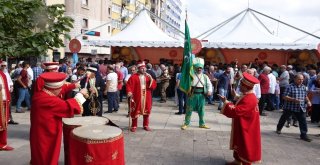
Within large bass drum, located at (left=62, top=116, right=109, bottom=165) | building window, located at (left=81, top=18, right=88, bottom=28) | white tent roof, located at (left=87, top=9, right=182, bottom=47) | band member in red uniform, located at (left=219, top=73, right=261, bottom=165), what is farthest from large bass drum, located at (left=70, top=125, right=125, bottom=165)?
building window, located at (left=81, top=18, right=88, bottom=28)

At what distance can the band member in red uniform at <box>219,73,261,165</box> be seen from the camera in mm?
5945

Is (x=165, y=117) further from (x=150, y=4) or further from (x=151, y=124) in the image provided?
(x=150, y=4)

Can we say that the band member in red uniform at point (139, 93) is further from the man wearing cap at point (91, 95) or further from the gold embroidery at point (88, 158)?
the gold embroidery at point (88, 158)

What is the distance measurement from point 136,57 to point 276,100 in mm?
9374

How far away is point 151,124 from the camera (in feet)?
33.5

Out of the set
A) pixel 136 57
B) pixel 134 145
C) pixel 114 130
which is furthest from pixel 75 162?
pixel 136 57

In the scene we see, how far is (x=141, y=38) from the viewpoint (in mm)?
17703

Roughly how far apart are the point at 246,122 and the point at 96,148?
2809 mm

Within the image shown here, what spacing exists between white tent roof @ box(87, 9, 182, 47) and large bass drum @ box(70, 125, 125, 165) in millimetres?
12671

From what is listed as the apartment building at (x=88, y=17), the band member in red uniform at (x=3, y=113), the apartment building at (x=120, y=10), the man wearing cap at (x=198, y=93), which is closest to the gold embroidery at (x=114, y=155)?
the band member in red uniform at (x=3, y=113)

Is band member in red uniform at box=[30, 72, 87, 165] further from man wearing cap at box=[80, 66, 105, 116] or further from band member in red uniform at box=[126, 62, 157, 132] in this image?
band member in red uniform at box=[126, 62, 157, 132]

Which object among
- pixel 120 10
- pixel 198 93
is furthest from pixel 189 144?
pixel 120 10

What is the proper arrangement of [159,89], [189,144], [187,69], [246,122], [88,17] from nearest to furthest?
1. [246,122]
2. [189,144]
3. [187,69]
4. [159,89]
5. [88,17]

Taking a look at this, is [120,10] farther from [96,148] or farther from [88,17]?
[96,148]
